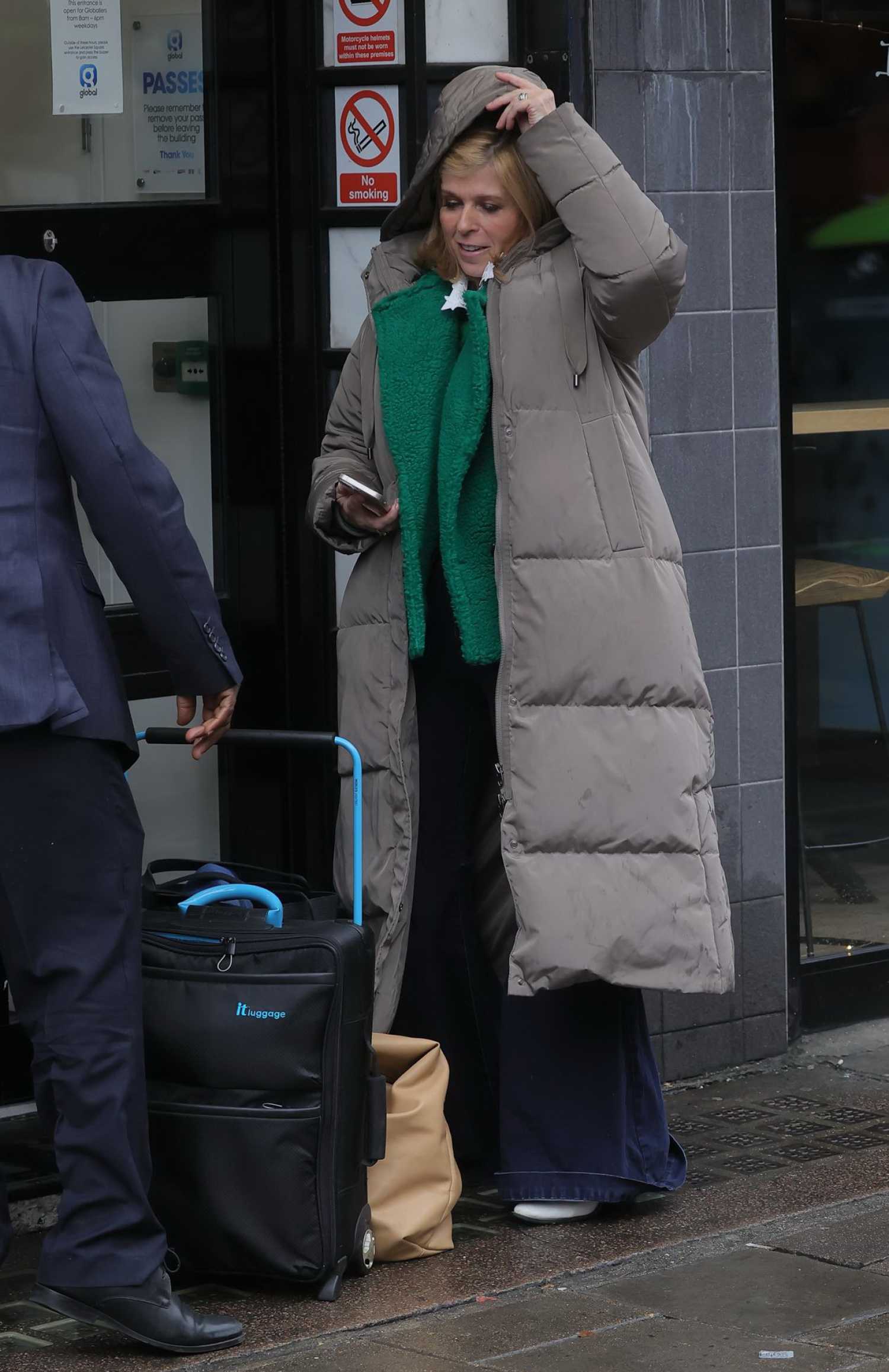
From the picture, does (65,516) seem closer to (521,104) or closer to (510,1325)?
(521,104)

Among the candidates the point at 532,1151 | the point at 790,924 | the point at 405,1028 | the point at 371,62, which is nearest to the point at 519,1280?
the point at 532,1151

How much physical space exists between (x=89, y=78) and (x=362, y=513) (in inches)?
46.4

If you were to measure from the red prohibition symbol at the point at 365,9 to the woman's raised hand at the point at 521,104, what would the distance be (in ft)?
2.62

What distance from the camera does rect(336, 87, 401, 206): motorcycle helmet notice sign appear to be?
16.1 feet

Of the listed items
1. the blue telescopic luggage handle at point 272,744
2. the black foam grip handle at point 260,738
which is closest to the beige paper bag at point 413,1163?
the blue telescopic luggage handle at point 272,744

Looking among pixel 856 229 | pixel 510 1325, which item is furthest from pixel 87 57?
pixel 510 1325

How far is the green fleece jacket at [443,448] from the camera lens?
4.25 meters

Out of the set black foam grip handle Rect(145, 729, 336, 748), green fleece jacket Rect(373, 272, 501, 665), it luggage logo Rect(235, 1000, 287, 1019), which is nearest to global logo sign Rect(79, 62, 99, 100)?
green fleece jacket Rect(373, 272, 501, 665)

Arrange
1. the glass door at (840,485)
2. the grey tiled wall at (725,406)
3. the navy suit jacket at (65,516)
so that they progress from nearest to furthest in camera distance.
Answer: the navy suit jacket at (65,516), the grey tiled wall at (725,406), the glass door at (840,485)

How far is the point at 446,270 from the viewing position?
438 centimetres

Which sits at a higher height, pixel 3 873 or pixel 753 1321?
pixel 3 873

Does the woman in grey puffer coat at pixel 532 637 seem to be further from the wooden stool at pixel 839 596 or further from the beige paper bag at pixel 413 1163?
the wooden stool at pixel 839 596

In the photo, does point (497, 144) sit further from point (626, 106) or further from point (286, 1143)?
point (286, 1143)

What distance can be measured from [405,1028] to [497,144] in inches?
71.0
